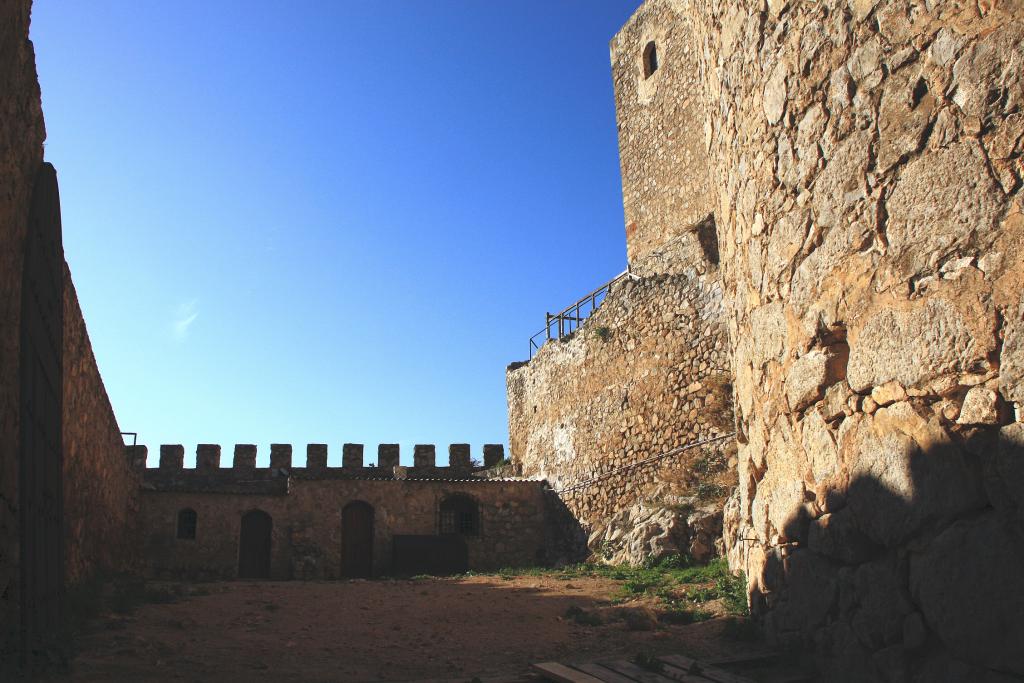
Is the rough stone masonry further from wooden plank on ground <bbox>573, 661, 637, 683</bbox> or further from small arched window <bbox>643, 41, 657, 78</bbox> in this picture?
small arched window <bbox>643, 41, 657, 78</bbox>

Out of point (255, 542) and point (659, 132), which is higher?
point (659, 132)

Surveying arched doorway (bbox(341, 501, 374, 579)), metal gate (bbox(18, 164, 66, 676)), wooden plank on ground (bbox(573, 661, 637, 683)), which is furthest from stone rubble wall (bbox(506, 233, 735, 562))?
metal gate (bbox(18, 164, 66, 676))

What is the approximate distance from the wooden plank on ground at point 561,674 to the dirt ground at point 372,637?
189mm

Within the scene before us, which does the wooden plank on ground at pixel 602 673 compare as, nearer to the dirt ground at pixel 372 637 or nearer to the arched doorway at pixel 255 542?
the dirt ground at pixel 372 637

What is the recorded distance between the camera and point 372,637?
23.1 ft

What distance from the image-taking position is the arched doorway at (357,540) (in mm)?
17172

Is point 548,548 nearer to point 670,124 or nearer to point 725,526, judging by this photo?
point 725,526

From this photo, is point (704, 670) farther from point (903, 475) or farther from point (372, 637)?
point (372, 637)

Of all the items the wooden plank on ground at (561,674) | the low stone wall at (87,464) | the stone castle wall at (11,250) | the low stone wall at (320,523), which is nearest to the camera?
the stone castle wall at (11,250)

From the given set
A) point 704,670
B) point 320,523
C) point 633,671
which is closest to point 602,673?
point 633,671

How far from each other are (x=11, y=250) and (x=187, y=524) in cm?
1422

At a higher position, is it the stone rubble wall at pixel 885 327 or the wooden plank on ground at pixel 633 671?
the stone rubble wall at pixel 885 327

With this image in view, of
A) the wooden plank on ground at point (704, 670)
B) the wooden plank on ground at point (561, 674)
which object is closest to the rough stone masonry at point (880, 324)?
the wooden plank on ground at point (704, 670)

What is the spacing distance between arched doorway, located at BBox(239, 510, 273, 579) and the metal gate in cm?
1216
